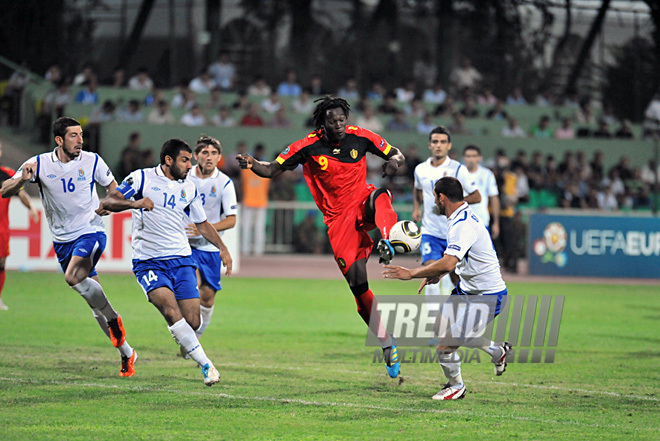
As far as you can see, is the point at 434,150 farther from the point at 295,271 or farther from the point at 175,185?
the point at 295,271

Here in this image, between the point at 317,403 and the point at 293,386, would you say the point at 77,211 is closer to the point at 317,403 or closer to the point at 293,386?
the point at 293,386

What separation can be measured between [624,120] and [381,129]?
944 centimetres

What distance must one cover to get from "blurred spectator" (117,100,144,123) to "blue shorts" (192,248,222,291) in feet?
44.4

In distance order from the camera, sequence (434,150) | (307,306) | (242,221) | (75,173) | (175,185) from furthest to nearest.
Result: (242,221)
(307,306)
(434,150)
(75,173)
(175,185)

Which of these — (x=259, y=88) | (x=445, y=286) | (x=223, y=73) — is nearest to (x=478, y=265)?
(x=445, y=286)

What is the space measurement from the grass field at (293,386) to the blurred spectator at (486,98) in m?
14.3

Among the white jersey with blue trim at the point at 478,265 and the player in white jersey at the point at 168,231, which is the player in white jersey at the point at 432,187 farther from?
the player in white jersey at the point at 168,231

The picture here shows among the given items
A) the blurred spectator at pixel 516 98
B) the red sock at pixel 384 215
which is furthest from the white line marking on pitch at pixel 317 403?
the blurred spectator at pixel 516 98

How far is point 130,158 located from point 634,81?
17.3m

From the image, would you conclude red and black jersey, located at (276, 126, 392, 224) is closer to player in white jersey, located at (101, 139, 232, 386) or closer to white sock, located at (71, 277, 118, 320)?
player in white jersey, located at (101, 139, 232, 386)

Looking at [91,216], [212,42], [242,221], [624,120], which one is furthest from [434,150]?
[624,120]

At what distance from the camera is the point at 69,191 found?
29.6 ft

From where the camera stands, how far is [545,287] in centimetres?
1839

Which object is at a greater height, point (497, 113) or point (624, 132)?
point (497, 113)
